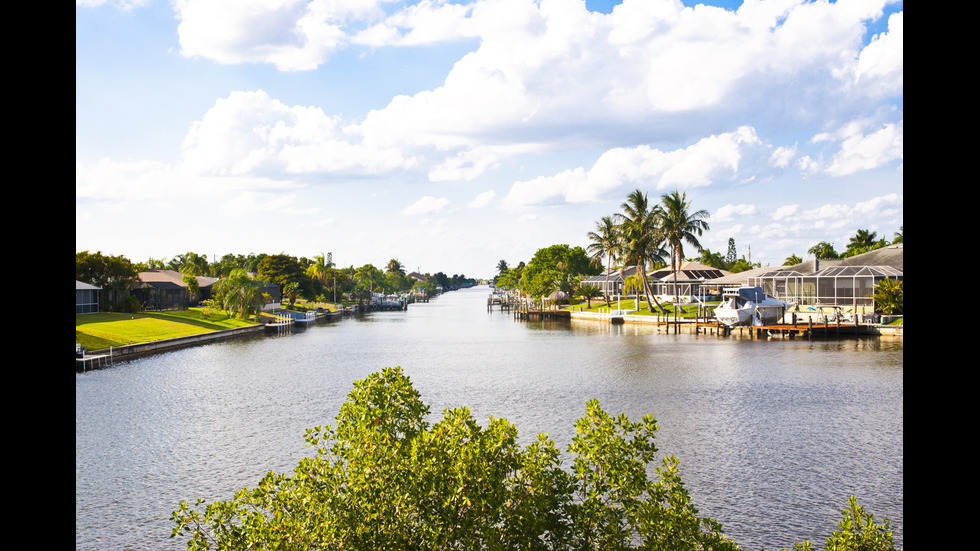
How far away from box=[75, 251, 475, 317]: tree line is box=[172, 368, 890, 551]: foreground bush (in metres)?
5.95

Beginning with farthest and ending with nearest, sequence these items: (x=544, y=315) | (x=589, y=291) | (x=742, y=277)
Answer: (x=589, y=291), (x=544, y=315), (x=742, y=277)

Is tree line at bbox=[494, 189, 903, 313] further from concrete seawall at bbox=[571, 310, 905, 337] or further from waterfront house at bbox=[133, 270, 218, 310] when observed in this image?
waterfront house at bbox=[133, 270, 218, 310]

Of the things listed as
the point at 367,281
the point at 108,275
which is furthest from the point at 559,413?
the point at 367,281

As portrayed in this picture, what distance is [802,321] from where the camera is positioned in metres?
61.5

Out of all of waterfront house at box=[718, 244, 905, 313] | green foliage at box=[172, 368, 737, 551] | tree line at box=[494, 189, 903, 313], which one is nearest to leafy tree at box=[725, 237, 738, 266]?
tree line at box=[494, 189, 903, 313]

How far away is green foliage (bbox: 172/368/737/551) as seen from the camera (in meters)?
7.37

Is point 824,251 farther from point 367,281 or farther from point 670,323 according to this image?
point 367,281

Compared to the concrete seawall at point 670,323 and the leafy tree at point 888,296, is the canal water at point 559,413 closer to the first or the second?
the concrete seawall at point 670,323

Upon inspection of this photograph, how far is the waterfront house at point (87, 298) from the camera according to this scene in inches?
2331

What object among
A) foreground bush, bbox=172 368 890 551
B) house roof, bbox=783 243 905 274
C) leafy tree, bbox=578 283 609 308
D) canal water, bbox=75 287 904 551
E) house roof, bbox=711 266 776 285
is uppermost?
house roof, bbox=783 243 905 274

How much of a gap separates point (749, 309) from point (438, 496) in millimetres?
59953

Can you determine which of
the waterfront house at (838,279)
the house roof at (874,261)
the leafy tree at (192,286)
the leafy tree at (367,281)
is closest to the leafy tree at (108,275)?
the leafy tree at (192,286)

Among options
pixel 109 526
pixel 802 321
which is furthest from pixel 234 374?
pixel 802 321

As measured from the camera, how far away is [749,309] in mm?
62125
